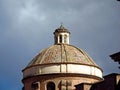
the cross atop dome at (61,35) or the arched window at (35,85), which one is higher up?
the cross atop dome at (61,35)

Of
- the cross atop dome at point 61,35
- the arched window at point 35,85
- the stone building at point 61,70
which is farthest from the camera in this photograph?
the cross atop dome at point 61,35

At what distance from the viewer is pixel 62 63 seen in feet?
198

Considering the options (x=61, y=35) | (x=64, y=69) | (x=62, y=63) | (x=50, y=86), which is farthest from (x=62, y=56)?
(x=61, y=35)

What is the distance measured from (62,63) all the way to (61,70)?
29.1 inches

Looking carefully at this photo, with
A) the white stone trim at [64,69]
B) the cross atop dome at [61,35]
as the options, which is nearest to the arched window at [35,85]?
the white stone trim at [64,69]

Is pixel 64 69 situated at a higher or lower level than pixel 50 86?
higher

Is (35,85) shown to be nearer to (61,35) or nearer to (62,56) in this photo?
(62,56)

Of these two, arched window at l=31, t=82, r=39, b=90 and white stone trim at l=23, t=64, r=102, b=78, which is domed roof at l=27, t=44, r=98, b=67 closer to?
white stone trim at l=23, t=64, r=102, b=78

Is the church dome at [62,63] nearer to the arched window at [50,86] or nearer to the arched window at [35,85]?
the arched window at [35,85]

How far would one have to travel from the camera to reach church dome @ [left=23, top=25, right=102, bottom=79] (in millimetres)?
60500

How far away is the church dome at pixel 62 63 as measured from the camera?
60500mm

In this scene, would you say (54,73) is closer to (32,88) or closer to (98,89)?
(32,88)

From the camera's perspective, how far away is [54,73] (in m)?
60.5

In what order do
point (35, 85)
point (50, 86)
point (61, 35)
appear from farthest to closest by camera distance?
point (61, 35) < point (35, 85) < point (50, 86)
